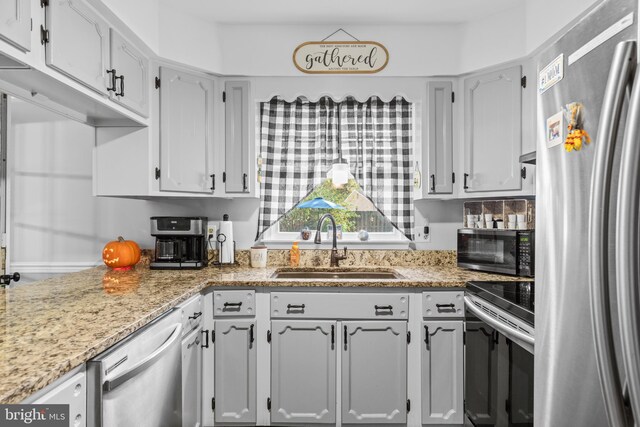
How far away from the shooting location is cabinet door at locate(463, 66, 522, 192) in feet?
8.07

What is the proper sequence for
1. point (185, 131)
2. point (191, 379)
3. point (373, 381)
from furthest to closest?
point (185, 131) → point (373, 381) → point (191, 379)

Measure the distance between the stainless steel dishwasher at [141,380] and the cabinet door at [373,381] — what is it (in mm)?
944

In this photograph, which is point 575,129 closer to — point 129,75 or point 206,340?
point 206,340

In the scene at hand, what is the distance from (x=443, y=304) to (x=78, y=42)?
2254mm

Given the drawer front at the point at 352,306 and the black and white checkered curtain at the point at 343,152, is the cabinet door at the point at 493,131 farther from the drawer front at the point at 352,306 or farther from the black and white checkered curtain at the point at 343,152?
the drawer front at the point at 352,306

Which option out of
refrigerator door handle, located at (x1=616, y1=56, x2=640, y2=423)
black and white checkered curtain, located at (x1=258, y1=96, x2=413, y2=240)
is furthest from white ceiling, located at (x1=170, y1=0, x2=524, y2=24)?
refrigerator door handle, located at (x1=616, y1=56, x2=640, y2=423)

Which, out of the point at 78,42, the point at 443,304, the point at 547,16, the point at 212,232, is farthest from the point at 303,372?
the point at 547,16

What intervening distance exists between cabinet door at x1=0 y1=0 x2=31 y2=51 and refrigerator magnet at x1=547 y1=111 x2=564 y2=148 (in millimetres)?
1651

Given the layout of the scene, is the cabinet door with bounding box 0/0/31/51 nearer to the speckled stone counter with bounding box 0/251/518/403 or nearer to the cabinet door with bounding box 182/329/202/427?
the speckled stone counter with bounding box 0/251/518/403

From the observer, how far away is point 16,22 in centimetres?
134

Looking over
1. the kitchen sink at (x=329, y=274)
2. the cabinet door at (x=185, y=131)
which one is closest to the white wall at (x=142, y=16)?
the cabinet door at (x=185, y=131)

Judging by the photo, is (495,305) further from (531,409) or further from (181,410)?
(181,410)

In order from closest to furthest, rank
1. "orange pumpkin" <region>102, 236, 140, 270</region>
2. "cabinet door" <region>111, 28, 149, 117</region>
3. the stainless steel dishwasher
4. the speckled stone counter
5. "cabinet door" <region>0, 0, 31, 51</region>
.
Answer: the speckled stone counter → the stainless steel dishwasher → "cabinet door" <region>0, 0, 31, 51</region> → "cabinet door" <region>111, 28, 149, 117</region> → "orange pumpkin" <region>102, 236, 140, 270</region>

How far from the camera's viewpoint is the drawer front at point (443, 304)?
2.27 meters
